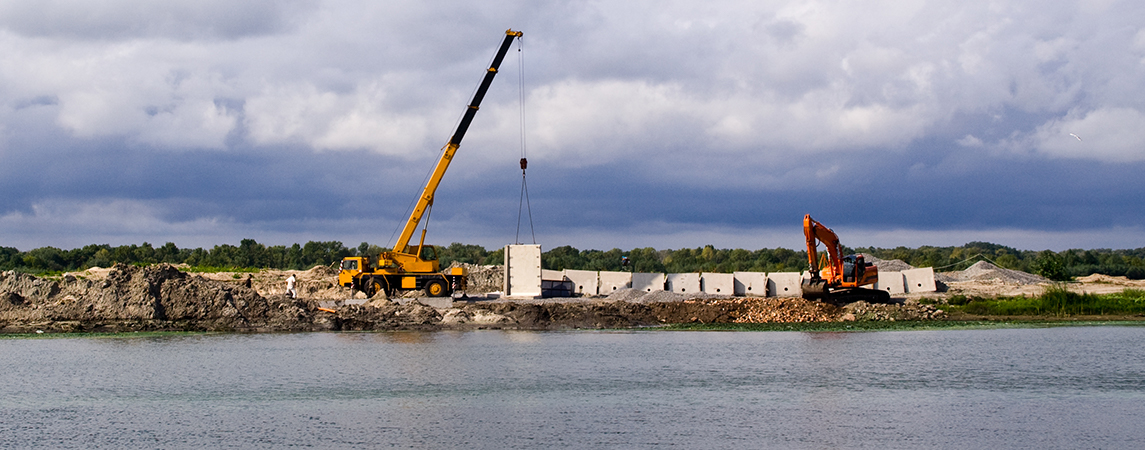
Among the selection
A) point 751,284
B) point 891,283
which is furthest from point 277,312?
point 891,283

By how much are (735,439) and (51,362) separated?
20043 mm

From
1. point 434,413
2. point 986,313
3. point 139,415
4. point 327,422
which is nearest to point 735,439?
point 434,413

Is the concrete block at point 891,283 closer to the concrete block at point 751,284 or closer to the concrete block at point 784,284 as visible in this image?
the concrete block at point 784,284

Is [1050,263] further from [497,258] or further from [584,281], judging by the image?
[497,258]

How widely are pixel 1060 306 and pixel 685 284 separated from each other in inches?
658

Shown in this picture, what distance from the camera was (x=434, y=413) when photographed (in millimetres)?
16266

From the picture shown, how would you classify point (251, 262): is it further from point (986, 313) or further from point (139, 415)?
point (139, 415)

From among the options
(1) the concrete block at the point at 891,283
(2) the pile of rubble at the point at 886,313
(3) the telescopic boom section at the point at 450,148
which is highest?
(3) the telescopic boom section at the point at 450,148

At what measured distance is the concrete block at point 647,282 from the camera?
46.5m

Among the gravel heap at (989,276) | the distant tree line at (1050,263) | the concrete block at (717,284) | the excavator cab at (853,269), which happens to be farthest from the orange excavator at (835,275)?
the distant tree line at (1050,263)

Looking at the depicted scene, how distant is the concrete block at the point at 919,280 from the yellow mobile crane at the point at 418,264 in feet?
72.1

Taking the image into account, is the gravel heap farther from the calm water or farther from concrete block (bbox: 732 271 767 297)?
the calm water

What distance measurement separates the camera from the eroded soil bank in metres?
35.3

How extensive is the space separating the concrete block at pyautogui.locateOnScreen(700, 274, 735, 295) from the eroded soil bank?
6.89m
